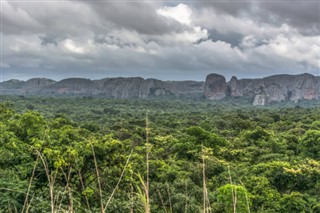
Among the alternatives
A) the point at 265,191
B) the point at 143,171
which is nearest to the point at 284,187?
the point at 265,191

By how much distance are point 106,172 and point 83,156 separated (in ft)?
3.34

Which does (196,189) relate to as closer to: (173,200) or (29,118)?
(173,200)

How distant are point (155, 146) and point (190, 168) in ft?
39.1

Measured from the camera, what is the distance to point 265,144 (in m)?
30.5

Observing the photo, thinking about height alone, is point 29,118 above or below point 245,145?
above

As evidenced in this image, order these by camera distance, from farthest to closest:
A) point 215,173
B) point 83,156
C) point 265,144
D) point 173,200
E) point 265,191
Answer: point 265,144, point 215,173, point 265,191, point 173,200, point 83,156

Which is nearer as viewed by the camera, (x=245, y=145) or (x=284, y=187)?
(x=284, y=187)

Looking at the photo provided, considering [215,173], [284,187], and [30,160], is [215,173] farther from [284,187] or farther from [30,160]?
[30,160]

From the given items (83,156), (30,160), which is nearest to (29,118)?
(30,160)

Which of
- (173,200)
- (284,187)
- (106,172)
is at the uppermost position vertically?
(106,172)

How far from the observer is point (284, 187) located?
20547 millimetres

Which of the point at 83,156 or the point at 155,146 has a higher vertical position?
the point at 83,156

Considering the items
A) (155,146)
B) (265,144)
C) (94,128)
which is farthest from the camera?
(94,128)

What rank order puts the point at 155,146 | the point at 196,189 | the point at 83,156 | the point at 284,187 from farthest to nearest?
the point at 155,146, the point at 284,187, the point at 196,189, the point at 83,156
